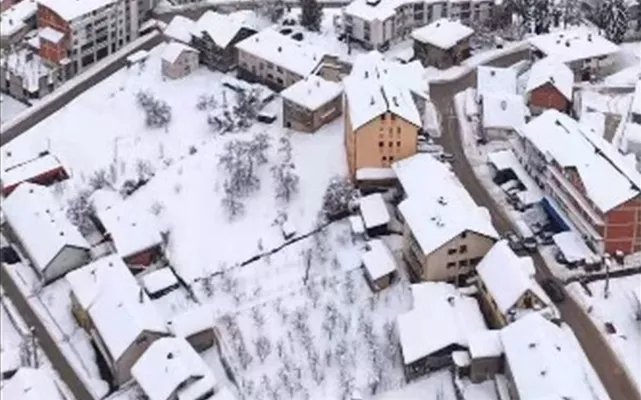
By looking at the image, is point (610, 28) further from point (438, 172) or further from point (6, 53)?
point (6, 53)

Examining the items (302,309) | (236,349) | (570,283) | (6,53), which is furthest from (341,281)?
(6,53)

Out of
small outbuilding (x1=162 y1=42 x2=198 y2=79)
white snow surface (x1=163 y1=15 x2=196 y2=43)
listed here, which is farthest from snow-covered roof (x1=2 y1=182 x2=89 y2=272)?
white snow surface (x1=163 y1=15 x2=196 y2=43)

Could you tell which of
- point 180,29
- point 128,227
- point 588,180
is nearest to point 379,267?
point 588,180

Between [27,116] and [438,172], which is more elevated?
[438,172]

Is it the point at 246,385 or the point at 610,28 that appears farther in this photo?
the point at 610,28

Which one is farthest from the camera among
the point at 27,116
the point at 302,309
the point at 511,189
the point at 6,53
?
the point at 6,53

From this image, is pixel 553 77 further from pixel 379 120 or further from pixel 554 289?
pixel 554 289

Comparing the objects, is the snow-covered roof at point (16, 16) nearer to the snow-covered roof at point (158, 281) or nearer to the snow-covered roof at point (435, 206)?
the snow-covered roof at point (158, 281)
